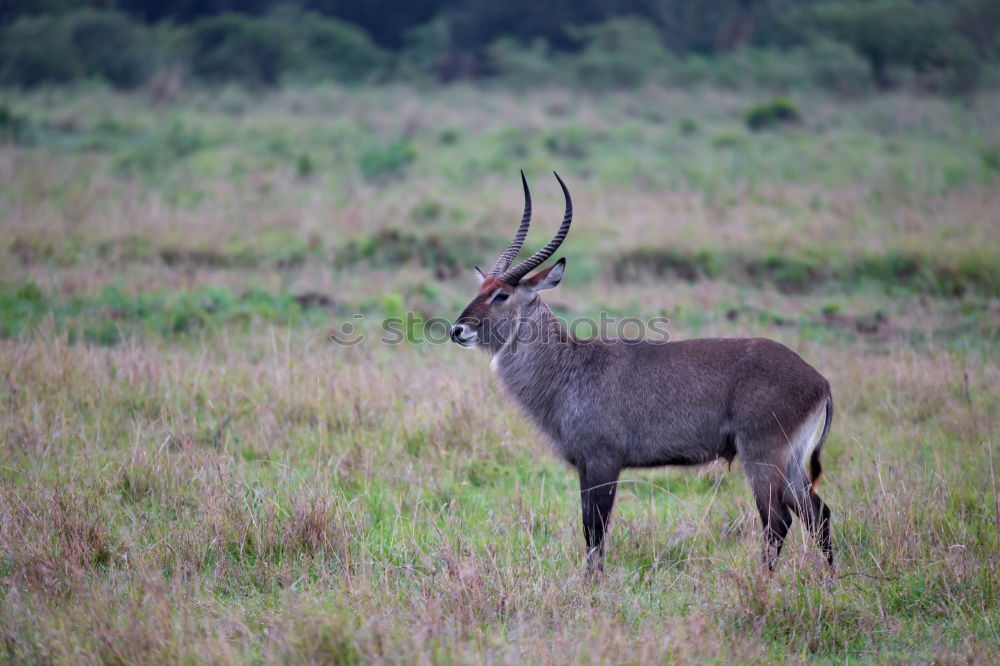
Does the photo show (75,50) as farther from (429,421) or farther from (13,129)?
(429,421)

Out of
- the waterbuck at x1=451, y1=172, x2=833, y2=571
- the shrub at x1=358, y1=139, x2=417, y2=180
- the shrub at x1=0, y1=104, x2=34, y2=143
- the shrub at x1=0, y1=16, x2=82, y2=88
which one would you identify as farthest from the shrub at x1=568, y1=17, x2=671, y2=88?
the waterbuck at x1=451, y1=172, x2=833, y2=571

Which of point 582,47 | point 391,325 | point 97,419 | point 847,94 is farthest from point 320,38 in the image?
point 97,419

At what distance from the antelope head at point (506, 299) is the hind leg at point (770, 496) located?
1.37m

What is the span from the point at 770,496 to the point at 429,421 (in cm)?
226

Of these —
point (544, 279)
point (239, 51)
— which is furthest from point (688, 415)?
point (239, 51)

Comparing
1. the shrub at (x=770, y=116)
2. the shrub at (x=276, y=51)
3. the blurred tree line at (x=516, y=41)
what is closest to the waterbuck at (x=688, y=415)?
the shrub at (x=770, y=116)

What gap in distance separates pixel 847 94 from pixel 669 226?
39.0ft

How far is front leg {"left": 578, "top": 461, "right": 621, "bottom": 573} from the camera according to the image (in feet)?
14.4

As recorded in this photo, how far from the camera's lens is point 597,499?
439 cm

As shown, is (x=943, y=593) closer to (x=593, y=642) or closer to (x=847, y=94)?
(x=593, y=642)

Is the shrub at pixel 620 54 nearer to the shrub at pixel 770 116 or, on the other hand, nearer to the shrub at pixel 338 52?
the shrub at pixel 338 52

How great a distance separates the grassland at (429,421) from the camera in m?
3.77

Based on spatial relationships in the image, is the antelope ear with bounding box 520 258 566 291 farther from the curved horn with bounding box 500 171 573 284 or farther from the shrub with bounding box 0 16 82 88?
the shrub with bounding box 0 16 82 88

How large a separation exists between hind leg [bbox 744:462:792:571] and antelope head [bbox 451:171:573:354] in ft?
4.51
